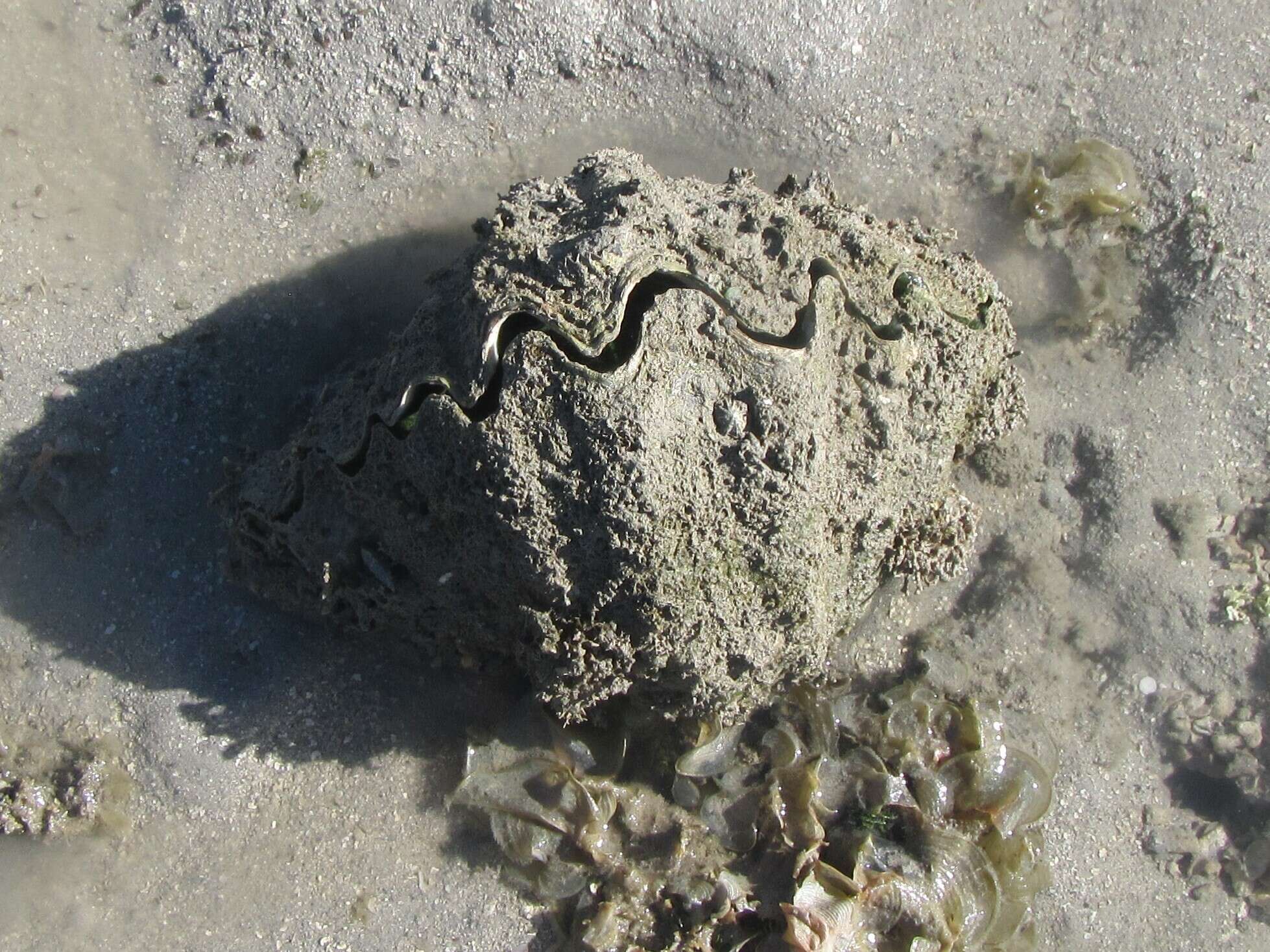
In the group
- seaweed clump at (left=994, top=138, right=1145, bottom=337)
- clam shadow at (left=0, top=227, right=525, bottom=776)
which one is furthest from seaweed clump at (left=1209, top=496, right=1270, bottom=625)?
clam shadow at (left=0, top=227, right=525, bottom=776)

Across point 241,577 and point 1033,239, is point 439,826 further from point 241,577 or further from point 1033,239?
point 1033,239

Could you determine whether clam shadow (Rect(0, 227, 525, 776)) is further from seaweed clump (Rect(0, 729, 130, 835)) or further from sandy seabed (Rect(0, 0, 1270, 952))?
seaweed clump (Rect(0, 729, 130, 835))

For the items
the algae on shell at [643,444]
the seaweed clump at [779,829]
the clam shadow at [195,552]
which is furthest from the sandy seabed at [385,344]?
the algae on shell at [643,444]

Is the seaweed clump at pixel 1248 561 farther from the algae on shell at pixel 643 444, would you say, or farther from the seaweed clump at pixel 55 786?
the seaweed clump at pixel 55 786

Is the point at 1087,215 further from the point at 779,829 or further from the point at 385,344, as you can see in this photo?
the point at 385,344

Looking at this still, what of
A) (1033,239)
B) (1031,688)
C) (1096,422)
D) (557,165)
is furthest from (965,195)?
(1031,688)

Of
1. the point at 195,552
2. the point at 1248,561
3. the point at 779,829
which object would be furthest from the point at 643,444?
the point at 1248,561

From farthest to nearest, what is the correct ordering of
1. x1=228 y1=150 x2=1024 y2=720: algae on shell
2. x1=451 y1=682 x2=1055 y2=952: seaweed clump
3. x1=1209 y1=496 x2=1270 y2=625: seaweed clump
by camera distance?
x1=1209 y1=496 x2=1270 y2=625: seaweed clump
x1=451 y1=682 x2=1055 y2=952: seaweed clump
x1=228 y1=150 x2=1024 y2=720: algae on shell
